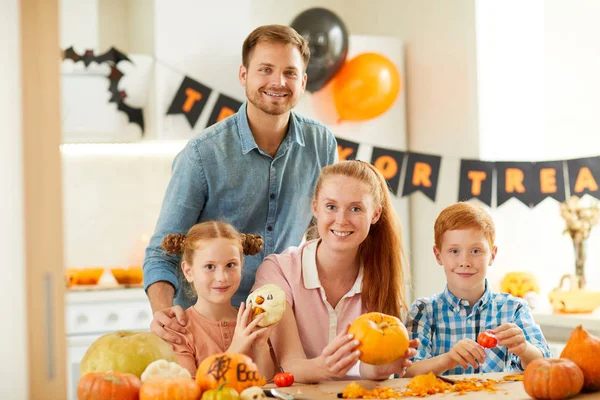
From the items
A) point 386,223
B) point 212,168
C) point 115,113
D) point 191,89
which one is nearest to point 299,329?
point 386,223

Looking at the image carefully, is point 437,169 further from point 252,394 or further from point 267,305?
point 252,394

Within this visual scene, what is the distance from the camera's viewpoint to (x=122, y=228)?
15.0 ft

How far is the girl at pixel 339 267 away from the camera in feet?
6.28


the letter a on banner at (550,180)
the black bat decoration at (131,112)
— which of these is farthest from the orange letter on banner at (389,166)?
the black bat decoration at (131,112)

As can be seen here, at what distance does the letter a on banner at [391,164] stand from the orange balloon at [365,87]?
28 centimetres

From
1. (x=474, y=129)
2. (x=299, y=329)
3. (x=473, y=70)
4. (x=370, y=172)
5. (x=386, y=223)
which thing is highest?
(x=473, y=70)

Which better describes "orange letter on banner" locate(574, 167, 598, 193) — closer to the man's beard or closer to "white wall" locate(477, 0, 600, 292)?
"white wall" locate(477, 0, 600, 292)

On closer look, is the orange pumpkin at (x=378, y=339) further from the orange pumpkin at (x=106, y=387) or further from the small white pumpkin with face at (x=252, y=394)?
the orange pumpkin at (x=106, y=387)

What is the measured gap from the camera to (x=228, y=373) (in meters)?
1.38

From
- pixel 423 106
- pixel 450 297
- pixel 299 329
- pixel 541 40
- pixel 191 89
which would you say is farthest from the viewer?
pixel 423 106

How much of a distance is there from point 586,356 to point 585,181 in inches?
92.1

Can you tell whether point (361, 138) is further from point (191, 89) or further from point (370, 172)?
point (370, 172)

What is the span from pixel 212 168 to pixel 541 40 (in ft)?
9.05

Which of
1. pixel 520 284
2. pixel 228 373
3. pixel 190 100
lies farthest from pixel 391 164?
pixel 228 373
